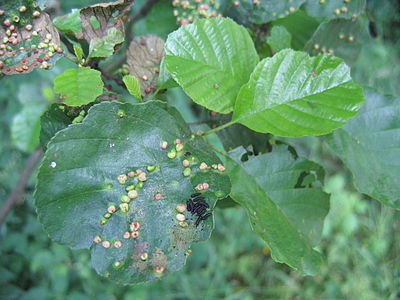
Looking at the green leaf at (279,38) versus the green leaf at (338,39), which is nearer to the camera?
the green leaf at (279,38)

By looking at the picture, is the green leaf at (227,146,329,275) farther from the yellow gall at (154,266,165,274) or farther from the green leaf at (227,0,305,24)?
the green leaf at (227,0,305,24)

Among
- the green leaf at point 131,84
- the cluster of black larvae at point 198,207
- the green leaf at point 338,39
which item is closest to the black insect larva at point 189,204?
the cluster of black larvae at point 198,207

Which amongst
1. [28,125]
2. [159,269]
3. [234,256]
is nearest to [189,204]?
[159,269]

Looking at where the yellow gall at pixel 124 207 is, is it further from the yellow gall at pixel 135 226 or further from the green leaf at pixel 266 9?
the green leaf at pixel 266 9

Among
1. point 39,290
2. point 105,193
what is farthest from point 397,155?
point 39,290

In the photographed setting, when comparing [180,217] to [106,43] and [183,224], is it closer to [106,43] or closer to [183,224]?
[183,224]

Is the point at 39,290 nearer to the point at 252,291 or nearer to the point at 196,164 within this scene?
the point at 252,291
